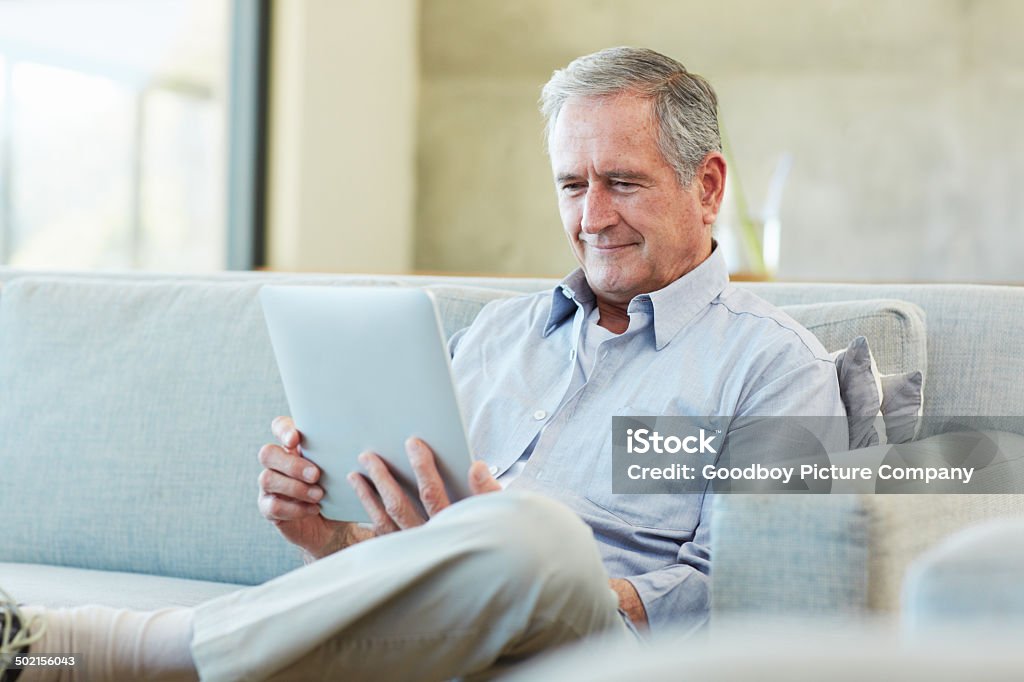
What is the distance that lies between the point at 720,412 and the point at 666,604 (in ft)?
0.89

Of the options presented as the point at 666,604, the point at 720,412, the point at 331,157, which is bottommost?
the point at 666,604

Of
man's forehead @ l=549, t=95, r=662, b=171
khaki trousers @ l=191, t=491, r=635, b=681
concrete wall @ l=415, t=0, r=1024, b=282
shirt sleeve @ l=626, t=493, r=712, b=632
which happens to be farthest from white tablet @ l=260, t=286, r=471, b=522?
concrete wall @ l=415, t=0, r=1024, b=282

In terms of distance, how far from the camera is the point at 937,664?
524mm

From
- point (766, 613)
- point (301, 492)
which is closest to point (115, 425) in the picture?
point (301, 492)

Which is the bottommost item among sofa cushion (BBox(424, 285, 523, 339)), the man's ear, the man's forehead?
sofa cushion (BBox(424, 285, 523, 339))

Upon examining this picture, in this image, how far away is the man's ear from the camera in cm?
177

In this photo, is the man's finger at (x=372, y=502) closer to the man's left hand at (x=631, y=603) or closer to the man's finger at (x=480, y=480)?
the man's finger at (x=480, y=480)

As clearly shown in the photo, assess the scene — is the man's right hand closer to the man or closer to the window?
the man

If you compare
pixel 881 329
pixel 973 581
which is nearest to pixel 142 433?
pixel 881 329

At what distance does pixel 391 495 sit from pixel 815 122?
3713 millimetres

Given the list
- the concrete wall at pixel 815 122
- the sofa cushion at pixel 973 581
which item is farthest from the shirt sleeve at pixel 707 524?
the concrete wall at pixel 815 122

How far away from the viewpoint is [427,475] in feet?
4.33

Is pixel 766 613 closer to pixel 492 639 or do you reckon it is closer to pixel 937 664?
pixel 492 639

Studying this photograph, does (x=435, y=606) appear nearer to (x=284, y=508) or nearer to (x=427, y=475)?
(x=427, y=475)
